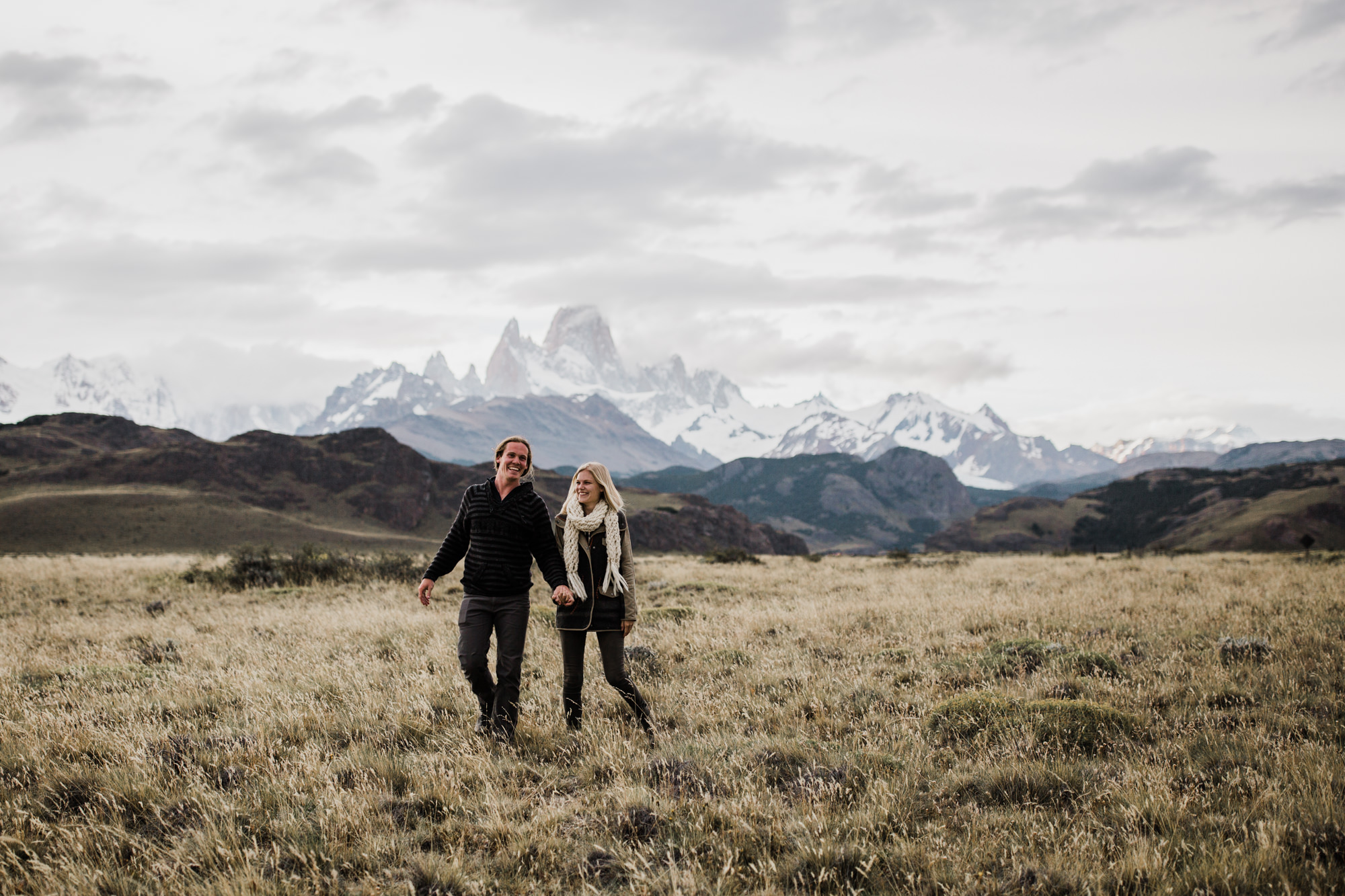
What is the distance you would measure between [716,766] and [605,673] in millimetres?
1643

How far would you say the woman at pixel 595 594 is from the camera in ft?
22.3

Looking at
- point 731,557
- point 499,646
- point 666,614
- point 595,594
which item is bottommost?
point 731,557

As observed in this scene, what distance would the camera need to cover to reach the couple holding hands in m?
6.65

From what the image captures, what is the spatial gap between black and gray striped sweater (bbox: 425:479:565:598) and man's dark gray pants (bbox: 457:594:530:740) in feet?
0.40

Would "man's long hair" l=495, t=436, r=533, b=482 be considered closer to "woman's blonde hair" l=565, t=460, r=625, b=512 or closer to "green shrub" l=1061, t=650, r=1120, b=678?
"woman's blonde hair" l=565, t=460, r=625, b=512

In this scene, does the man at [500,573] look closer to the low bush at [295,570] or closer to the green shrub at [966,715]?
the green shrub at [966,715]

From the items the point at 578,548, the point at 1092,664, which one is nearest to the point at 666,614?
the point at 578,548

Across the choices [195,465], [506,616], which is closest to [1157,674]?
[506,616]

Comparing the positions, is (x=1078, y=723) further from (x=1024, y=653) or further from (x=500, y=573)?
(x=500, y=573)

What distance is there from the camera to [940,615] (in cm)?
1259

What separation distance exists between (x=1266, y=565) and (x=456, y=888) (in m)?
24.9

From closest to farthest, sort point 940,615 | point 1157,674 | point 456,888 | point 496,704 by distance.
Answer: point 456,888 → point 496,704 → point 1157,674 → point 940,615

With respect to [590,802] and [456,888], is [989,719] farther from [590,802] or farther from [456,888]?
[456,888]

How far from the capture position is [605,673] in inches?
272
